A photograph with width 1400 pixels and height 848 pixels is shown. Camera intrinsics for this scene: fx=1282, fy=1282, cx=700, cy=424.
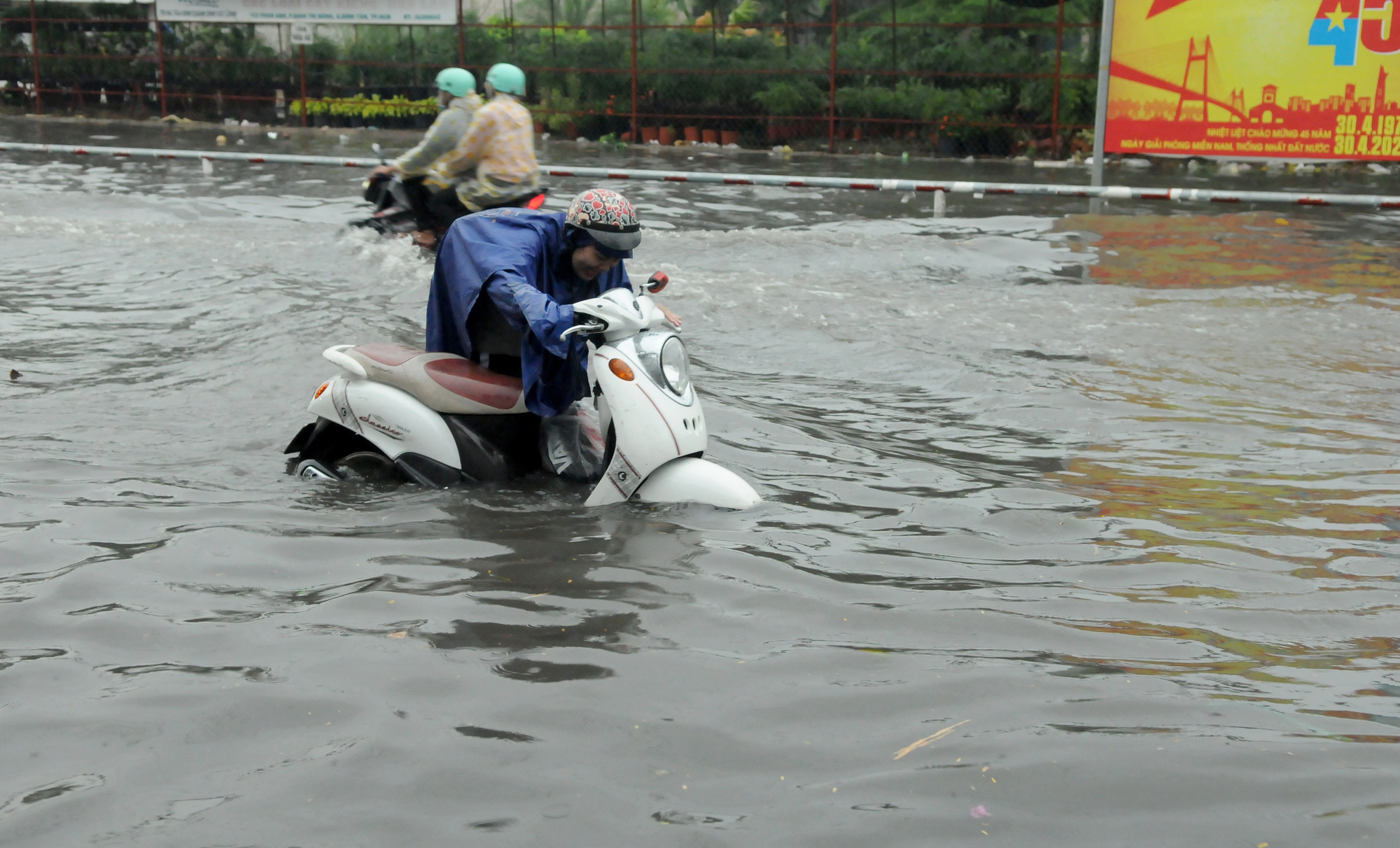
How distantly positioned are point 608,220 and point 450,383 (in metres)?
0.90

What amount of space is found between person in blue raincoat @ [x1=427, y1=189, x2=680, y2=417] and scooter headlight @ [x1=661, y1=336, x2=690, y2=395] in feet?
0.74

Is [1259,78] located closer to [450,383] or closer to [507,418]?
[507,418]

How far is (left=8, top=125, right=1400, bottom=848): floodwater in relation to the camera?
270 cm

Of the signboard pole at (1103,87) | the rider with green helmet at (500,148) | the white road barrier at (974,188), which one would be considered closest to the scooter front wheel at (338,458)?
the rider with green helmet at (500,148)

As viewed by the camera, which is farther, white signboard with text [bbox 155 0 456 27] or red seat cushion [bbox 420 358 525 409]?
white signboard with text [bbox 155 0 456 27]

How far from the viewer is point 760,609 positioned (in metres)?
3.81

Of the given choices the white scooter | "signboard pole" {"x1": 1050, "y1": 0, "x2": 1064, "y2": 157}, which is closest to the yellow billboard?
"signboard pole" {"x1": 1050, "y1": 0, "x2": 1064, "y2": 157}

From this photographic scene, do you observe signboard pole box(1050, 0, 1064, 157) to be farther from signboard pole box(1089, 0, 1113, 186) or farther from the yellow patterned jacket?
the yellow patterned jacket

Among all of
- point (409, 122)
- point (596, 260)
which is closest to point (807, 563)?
point (596, 260)

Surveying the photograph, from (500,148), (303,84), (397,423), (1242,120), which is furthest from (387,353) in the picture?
(303,84)

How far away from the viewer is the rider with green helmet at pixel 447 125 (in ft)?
33.6

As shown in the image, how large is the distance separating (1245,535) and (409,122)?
71.3 ft

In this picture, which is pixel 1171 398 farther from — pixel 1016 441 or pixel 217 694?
pixel 217 694

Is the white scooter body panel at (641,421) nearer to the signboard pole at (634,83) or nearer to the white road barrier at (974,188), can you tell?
the white road barrier at (974,188)
